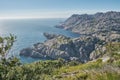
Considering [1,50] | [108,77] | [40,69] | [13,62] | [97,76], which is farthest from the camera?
[40,69]

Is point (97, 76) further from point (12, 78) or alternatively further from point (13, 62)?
point (13, 62)

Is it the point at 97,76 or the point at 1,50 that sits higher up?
the point at 97,76

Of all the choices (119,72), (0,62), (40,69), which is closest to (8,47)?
(0,62)

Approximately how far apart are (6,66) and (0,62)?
1.88 metres

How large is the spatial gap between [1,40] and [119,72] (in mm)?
23673

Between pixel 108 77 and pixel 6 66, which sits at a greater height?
pixel 108 77

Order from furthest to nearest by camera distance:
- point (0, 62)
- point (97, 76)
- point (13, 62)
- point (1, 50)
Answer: point (13, 62) → point (0, 62) → point (1, 50) → point (97, 76)

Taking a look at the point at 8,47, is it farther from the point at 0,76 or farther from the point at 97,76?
the point at 97,76

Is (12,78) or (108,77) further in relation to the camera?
(12,78)

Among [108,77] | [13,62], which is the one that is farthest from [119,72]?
[13,62]

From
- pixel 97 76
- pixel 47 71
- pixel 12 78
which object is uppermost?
pixel 97 76

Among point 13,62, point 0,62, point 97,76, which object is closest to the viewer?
point 97,76

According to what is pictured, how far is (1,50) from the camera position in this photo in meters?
26.7

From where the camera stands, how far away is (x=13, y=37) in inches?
1104
